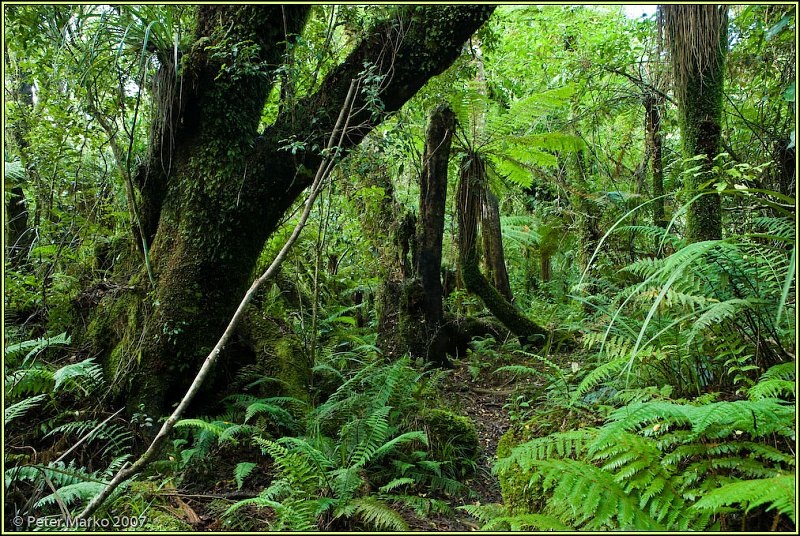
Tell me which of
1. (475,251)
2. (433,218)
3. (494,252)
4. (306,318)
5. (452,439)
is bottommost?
(452,439)

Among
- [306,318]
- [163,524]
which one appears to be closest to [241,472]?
[163,524]

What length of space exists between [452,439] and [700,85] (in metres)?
3.33

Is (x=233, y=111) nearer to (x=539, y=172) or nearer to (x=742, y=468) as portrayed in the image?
(x=742, y=468)

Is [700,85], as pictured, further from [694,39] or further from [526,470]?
[526,470]

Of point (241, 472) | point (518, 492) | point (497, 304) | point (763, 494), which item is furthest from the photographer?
point (497, 304)

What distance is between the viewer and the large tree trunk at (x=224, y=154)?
11.8ft

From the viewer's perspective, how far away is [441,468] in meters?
3.37

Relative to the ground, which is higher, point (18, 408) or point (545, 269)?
point (545, 269)

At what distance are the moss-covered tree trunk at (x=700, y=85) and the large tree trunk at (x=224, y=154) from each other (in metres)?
1.50

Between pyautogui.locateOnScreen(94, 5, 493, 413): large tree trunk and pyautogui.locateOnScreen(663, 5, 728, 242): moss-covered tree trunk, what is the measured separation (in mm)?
1501

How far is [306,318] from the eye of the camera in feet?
18.0

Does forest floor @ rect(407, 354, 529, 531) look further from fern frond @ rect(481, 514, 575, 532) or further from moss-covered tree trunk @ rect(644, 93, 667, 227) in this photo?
moss-covered tree trunk @ rect(644, 93, 667, 227)

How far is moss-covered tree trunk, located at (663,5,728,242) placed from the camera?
11.1ft

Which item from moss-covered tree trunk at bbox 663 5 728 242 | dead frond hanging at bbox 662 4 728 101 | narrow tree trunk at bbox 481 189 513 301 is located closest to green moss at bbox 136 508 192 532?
moss-covered tree trunk at bbox 663 5 728 242
